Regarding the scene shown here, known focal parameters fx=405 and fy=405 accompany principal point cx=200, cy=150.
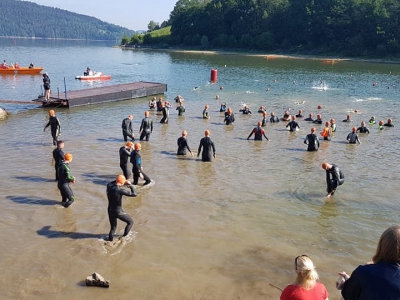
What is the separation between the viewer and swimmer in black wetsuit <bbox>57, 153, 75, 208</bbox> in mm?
12219

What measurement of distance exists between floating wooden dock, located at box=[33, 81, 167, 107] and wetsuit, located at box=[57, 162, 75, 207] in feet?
68.0

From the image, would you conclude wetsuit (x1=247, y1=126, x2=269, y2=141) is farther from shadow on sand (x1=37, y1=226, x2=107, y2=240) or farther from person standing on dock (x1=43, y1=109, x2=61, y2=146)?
shadow on sand (x1=37, y1=226, x2=107, y2=240)

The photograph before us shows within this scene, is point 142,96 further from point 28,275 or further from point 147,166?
point 28,275

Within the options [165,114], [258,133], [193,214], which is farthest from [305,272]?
[165,114]

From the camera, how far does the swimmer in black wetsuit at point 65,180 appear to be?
12219 millimetres

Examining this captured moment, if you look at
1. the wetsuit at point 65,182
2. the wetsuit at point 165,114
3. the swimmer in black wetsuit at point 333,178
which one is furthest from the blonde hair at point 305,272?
the wetsuit at point 165,114

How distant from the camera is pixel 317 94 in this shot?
44.3 m

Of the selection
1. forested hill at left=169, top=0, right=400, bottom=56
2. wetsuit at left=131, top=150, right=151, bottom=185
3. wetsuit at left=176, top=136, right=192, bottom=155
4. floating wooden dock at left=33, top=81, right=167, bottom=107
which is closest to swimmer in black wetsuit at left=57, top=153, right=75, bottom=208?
wetsuit at left=131, top=150, right=151, bottom=185

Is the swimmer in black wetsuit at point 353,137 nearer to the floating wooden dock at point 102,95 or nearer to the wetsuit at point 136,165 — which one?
the wetsuit at point 136,165

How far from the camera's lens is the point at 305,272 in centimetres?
508

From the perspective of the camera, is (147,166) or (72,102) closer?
(147,166)

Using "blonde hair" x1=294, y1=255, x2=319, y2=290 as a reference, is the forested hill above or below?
above

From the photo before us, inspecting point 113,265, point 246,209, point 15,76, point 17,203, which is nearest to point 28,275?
point 113,265

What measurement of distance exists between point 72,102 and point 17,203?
2028cm
